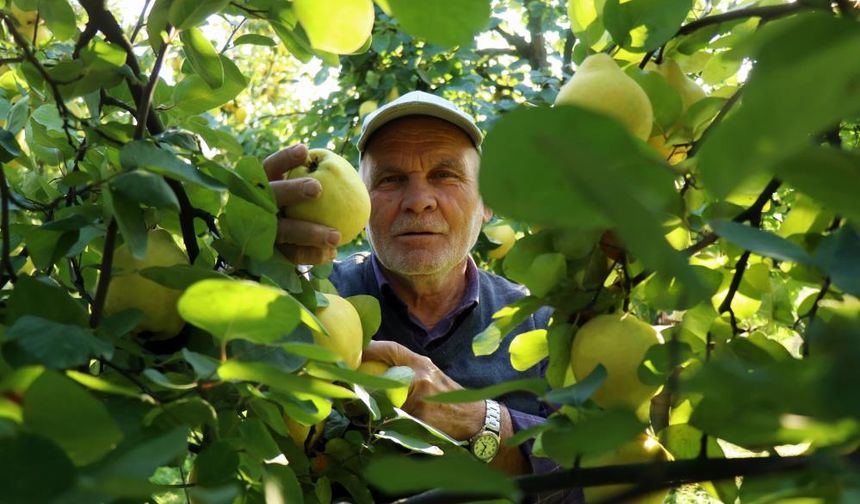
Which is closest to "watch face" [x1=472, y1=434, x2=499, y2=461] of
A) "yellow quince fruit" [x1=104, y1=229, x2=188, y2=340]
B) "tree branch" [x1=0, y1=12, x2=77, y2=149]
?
"yellow quince fruit" [x1=104, y1=229, x2=188, y2=340]

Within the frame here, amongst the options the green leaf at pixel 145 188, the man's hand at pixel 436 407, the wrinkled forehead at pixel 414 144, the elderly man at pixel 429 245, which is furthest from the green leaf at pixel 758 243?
the wrinkled forehead at pixel 414 144

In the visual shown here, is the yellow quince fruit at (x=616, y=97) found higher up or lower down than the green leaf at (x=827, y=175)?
higher up

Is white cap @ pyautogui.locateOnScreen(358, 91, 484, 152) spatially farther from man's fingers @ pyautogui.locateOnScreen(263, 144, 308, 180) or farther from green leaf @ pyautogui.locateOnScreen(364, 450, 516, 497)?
green leaf @ pyautogui.locateOnScreen(364, 450, 516, 497)

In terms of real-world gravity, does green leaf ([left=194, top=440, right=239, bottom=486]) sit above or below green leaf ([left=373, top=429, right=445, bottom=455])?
below

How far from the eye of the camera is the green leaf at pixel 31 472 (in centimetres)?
34

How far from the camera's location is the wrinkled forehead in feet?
7.97

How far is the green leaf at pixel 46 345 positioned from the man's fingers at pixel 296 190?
1.57 ft

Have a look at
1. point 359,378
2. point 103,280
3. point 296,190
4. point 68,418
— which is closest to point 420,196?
point 296,190

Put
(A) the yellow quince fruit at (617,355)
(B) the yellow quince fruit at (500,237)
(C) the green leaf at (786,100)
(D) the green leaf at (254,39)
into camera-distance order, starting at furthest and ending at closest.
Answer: (B) the yellow quince fruit at (500,237), (D) the green leaf at (254,39), (A) the yellow quince fruit at (617,355), (C) the green leaf at (786,100)

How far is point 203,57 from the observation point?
0.78 metres

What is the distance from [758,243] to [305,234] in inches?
24.3

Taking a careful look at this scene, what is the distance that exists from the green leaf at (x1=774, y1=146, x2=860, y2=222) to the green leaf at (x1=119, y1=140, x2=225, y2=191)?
1.22 feet

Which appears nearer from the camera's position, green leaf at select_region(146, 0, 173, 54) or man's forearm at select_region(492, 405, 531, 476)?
green leaf at select_region(146, 0, 173, 54)

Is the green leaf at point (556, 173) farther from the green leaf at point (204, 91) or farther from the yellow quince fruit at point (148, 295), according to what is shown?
the green leaf at point (204, 91)
